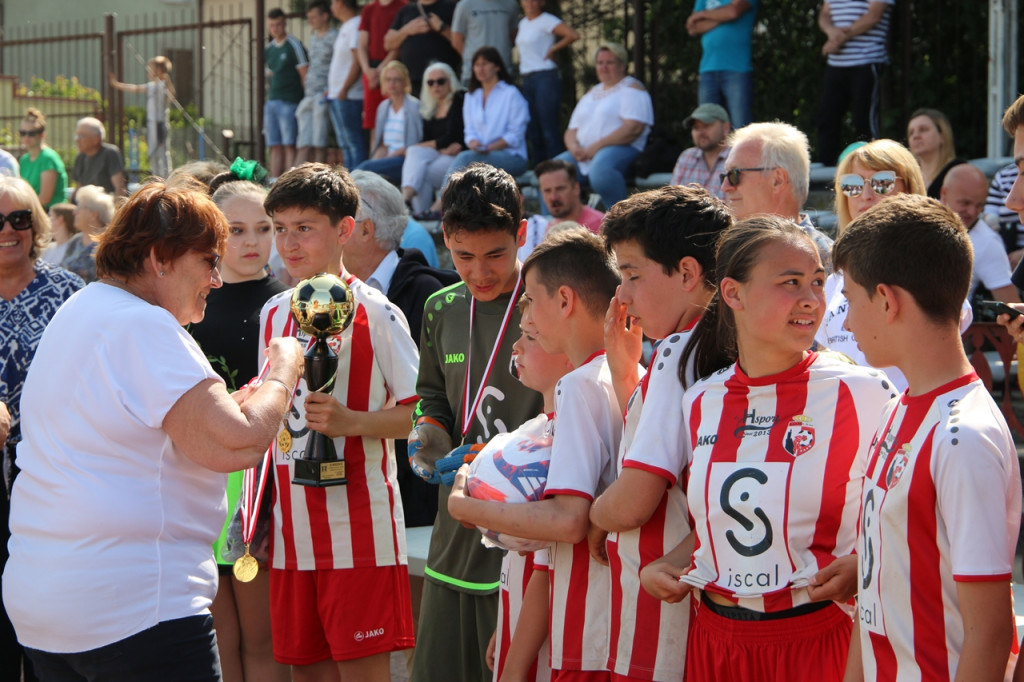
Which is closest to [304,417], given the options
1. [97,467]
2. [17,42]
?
[97,467]

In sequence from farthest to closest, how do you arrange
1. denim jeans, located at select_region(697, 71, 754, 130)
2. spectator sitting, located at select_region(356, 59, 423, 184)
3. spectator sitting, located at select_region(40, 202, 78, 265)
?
spectator sitting, located at select_region(356, 59, 423, 184) < spectator sitting, located at select_region(40, 202, 78, 265) < denim jeans, located at select_region(697, 71, 754, 130)

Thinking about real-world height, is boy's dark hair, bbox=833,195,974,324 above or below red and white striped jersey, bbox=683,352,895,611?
above

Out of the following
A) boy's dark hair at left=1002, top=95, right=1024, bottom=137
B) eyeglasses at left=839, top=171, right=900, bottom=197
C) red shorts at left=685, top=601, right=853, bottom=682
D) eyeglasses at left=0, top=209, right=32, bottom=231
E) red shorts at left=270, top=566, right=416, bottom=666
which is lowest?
red shorts at left=270, top=566, right=416, bottom=666

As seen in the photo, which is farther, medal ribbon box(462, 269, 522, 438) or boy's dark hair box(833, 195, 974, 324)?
medal ribbon box(462, 269, 522, 438)

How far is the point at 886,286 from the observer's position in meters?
2.34

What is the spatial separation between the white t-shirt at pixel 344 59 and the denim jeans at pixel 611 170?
354cm

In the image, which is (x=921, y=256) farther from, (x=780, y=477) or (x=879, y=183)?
(x=879, y=183)

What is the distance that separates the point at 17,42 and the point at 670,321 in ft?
60.4

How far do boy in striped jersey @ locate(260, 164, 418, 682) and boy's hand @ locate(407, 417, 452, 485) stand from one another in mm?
191

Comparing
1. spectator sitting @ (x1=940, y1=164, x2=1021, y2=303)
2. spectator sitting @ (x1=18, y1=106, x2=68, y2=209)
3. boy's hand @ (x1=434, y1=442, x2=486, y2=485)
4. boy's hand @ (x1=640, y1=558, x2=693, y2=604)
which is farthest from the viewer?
spectator sitting @ (x1=18, y1=106, x2=68, y2=209)

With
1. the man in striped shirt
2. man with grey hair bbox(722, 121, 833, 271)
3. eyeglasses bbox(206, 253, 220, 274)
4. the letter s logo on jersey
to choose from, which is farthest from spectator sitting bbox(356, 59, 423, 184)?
the letter s logo on jersey

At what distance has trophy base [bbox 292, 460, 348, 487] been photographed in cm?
374

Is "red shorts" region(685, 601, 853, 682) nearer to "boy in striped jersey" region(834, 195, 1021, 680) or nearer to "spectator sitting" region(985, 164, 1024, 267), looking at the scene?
"boy in striped jersey" region(834, 195, 1021, 680)

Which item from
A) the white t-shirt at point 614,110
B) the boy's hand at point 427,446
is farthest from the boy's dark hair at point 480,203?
the white t-shirt at point 614,110
